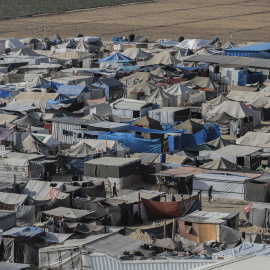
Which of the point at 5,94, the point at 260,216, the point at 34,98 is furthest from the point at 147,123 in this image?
the point at 260,216

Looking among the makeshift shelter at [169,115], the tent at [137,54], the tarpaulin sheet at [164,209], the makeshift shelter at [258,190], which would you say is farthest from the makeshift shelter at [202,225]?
the tent at [137,54]

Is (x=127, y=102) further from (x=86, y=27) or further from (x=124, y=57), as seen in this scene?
(x=86, y=27)

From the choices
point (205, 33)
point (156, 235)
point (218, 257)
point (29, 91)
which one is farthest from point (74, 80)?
point (205, 33)

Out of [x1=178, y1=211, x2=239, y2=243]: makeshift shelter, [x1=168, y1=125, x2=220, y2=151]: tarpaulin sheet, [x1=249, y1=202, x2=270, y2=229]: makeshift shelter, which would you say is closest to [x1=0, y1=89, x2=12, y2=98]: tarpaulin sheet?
[x1=168, y1=125, x2=220, y2=151]: tarpaulin sheet

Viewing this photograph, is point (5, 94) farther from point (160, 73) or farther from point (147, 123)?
point (147, 123)

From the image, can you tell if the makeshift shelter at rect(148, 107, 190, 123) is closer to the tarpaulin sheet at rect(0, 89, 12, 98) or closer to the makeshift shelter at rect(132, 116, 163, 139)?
the makeshift shelter at rect(132, 116, 163, 139)
